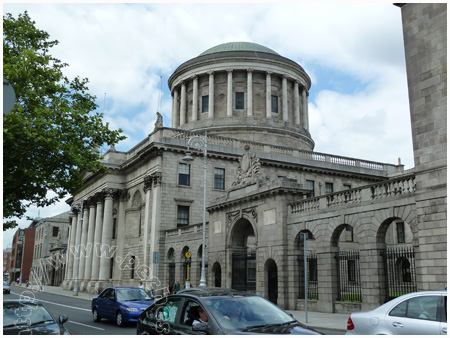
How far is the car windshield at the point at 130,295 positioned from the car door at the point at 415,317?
1182 centimetres

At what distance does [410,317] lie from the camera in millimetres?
8773

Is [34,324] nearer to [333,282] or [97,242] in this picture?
[333,282]

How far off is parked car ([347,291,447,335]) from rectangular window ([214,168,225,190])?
34499 millimetres

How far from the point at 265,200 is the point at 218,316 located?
1988 cm

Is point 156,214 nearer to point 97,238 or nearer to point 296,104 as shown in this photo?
point 97,238

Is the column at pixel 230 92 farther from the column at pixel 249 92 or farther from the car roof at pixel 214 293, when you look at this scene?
the car roof at pixel 214 293

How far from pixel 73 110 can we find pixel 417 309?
54.8 feet

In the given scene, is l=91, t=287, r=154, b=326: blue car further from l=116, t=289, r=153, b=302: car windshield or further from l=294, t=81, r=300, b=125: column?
l=294, t=81, r=300, b=125: column

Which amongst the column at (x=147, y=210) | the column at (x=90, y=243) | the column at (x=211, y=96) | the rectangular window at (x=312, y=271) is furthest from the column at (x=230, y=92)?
the rectangular window at (x=312, y=271)

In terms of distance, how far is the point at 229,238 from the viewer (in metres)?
30.0

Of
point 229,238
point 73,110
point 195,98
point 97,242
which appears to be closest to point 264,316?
point 73,110

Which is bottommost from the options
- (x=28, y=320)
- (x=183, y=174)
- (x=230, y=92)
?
(x=28, y=320)

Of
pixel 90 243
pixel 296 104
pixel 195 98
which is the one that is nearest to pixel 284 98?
pixel 296 104

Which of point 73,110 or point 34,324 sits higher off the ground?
point 73,110
